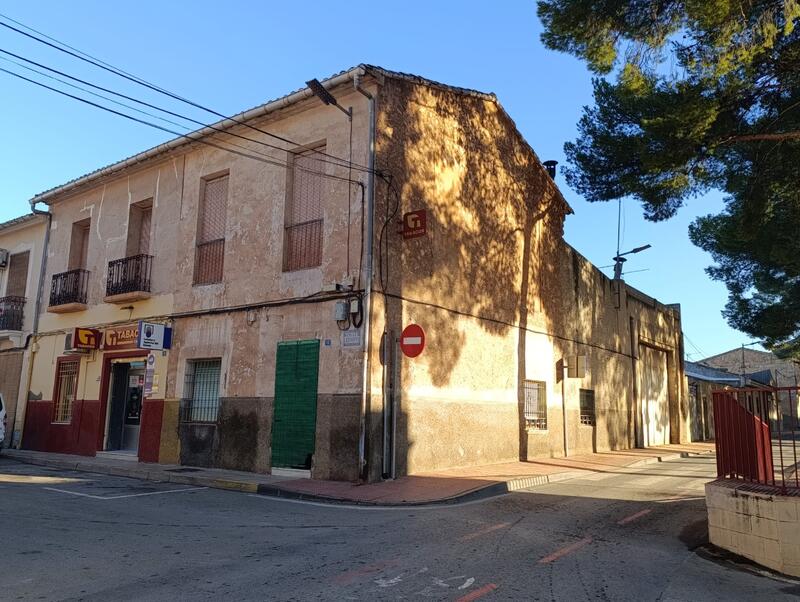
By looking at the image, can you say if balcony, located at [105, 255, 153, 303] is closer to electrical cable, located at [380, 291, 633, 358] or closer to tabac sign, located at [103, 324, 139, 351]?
tabac sign, located at [103, 324, 139, 351]

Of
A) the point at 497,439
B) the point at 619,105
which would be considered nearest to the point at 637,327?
the point at 497,439

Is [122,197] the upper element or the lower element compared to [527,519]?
upper

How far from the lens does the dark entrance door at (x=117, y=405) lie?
17.0 metres

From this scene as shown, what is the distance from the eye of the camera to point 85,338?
1702cm

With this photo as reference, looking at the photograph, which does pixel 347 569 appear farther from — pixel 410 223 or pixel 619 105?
pixel 619 105

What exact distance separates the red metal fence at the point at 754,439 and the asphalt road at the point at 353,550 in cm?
106

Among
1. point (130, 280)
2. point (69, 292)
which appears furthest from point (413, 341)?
point (69, 292)

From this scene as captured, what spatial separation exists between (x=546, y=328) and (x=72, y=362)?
1425cm

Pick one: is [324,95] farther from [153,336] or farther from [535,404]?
[535,404]

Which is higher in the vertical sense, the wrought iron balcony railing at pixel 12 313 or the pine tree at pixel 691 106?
the pine tree at pixel 691 106

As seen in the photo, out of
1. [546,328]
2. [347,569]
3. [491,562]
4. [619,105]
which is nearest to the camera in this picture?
[347,569]

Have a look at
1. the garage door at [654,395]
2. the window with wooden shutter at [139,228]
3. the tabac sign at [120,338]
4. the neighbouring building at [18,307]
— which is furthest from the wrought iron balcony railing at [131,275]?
the garage door at [654,395]

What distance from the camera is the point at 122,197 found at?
17750mm

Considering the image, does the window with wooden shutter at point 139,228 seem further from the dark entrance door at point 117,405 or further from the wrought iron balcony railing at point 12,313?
the wrought iron balcony railing at point 12,313
